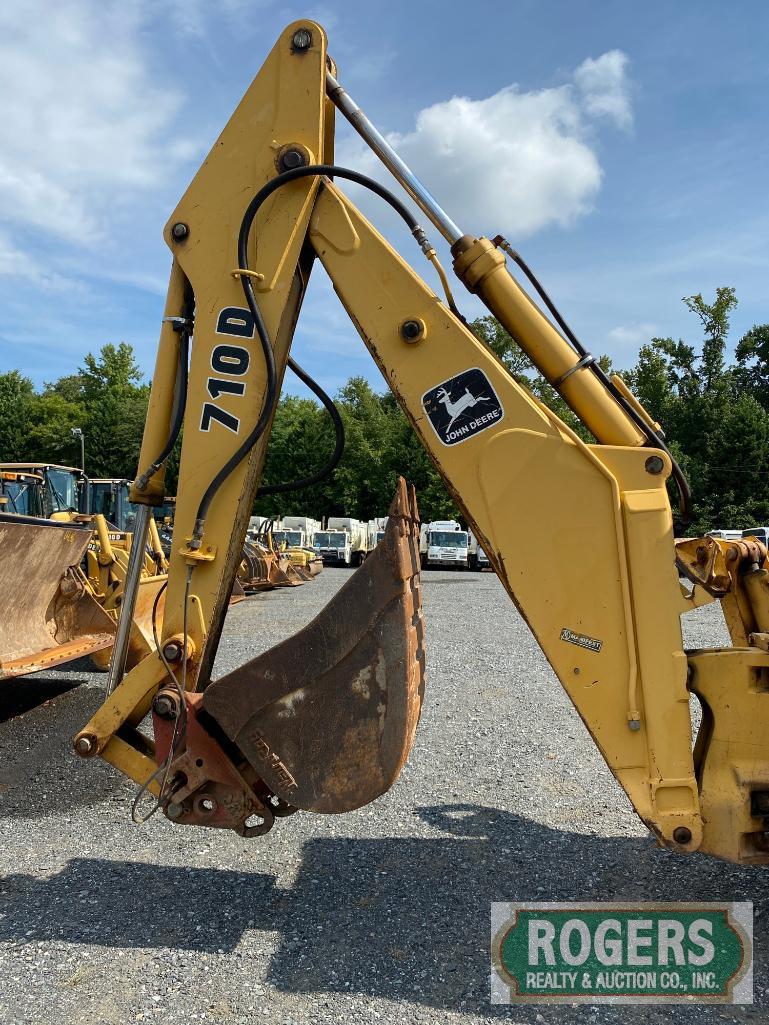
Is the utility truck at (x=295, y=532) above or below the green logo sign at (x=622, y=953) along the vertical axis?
above

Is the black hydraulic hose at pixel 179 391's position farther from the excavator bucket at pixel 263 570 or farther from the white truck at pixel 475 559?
the white truck at pixel 475 559

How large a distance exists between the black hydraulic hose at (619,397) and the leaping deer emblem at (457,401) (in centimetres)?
52

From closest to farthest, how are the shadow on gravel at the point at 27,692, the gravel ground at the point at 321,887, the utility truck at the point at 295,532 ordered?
the gravel ground at the point at 321,887, the shadow on gravel at the point at 27,692, the utility truck at the point at 295,532

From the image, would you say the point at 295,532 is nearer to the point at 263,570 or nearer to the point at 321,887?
the point at 263,570

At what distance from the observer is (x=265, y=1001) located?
106 inches

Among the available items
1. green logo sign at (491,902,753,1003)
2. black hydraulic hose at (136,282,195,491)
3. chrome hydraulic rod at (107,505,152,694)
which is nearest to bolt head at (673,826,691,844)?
green logo sign at (491,902,753,1003)

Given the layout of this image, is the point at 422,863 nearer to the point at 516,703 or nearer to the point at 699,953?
the point at 699,953

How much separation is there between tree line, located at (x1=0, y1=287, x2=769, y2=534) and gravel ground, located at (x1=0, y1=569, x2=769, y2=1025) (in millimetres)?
27950

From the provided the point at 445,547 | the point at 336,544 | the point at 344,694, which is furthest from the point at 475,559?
the point at 344,694

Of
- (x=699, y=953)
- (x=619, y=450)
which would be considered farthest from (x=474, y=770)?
(x=619, y=450)

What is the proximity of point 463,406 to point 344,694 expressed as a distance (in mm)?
1226

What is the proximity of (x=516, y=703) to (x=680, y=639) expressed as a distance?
461 cm

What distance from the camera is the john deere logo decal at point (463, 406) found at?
3.04 metres

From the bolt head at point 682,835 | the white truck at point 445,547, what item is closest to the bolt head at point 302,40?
the bolt head at point 682,835
